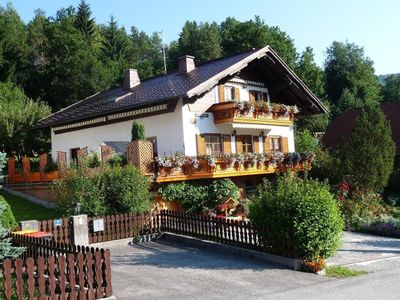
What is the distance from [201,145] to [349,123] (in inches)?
811

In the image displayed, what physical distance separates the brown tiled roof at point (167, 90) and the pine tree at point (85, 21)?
3636 cm

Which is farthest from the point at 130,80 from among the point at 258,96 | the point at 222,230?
the point at 222,230

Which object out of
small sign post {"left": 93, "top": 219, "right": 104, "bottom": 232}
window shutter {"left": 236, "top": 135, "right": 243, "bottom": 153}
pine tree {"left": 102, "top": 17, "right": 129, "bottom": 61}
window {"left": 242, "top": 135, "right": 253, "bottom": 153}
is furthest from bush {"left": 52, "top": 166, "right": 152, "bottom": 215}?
pine tree {"left": 102, "top": 17, "right": 129, "bottom": 61}

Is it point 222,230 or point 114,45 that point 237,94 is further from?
point 114,45

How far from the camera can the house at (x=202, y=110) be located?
24.5 m

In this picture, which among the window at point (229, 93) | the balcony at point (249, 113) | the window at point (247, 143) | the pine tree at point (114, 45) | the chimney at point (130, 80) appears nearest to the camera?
the balcony at point (249, 113)

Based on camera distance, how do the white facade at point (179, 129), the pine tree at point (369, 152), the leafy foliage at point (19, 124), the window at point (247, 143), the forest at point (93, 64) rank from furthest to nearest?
the forest at point (93, 64), the leafy foliage at point (19, 124), the window at point (247, 143), the pine tree at point (369, 152), the white facade at point (179, 129)

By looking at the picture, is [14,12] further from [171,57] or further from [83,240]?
[83,240]

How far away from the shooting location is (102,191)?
721 inches

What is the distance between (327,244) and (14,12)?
75.6 m

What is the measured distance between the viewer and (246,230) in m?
14.9

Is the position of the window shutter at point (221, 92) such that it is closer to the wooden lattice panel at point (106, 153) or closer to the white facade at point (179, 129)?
the white facade at point (179, 129)

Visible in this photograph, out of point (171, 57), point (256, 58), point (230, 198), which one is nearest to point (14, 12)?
point (171, 57)

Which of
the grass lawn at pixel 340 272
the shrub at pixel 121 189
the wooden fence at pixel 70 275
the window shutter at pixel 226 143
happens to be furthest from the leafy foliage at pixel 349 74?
the wooden fence at pixel 70 275
